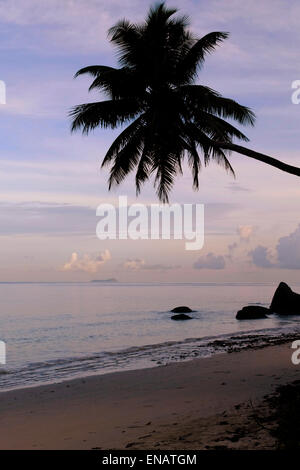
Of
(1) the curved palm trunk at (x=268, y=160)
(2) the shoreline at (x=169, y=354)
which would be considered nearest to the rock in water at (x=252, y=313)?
(2) the shoreline at (x=169, y=354)

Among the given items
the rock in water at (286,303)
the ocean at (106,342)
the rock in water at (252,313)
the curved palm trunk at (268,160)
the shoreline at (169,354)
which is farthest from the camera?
the rock in water at (286,303)

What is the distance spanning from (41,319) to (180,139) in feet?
108

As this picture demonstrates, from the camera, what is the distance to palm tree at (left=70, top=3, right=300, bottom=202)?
17.5 m

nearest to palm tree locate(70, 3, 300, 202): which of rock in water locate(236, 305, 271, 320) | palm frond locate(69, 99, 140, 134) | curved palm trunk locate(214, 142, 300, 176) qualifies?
palm frond locate(69, 99, 140, 134)

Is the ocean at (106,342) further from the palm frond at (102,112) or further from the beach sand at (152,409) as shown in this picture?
the palm frond at (102,112)

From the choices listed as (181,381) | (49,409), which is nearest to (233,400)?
(181,381)

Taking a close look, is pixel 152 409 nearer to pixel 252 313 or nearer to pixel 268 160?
pixel 268 160

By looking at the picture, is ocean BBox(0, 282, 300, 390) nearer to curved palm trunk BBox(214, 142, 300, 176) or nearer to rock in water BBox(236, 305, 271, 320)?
rock in water BBox(236, 305, 271, 320)

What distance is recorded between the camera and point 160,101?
58.5 ft

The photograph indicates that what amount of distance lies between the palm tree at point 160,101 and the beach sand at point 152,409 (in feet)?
27.0

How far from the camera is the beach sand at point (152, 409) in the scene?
7637 mm

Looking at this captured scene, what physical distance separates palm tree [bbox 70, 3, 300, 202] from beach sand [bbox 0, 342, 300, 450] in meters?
8.24

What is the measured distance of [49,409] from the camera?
1078cm

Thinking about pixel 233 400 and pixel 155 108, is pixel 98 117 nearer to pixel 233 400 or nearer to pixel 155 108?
pixel 155 108
